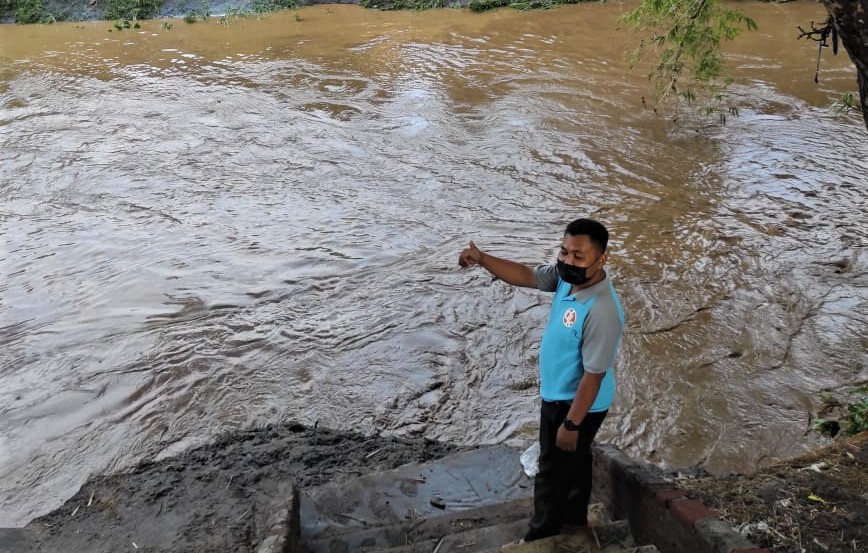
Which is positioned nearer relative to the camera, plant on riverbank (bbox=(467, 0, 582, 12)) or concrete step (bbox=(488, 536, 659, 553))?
concrete step (bbox=(488, 536, 659, 553))

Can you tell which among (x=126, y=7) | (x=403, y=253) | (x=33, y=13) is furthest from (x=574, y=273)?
(x=33, y=13)

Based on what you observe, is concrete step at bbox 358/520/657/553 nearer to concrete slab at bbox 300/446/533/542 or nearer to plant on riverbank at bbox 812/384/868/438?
concrete slab at bbox 300/446/533/542

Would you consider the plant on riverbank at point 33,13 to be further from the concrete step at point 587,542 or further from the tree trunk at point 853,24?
the concrete step at point 587,542

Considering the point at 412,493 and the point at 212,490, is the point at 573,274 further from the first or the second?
the point at 212,490

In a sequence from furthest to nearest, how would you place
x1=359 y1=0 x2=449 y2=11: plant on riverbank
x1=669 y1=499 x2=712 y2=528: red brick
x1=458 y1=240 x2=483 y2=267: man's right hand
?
x1=359 y1=0 x2=449 y2=11: plant on riverbank < x1=458 y1=240 x2=483 y2=267: man's right hand < x1=669 y1=499 x2=712 y2=528: red brick

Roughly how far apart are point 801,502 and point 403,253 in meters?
5.17

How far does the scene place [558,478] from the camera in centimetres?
303

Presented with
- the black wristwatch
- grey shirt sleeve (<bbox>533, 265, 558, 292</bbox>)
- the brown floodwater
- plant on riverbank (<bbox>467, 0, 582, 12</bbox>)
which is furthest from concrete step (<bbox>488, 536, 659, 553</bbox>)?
plant on riverbank (<bbox>467, 0, 582, 12</bbox>)

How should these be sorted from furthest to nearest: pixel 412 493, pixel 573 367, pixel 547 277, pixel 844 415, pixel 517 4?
pixel 517 4
pixel 844 415
pixel 412 493
pixel 547 277
pixel 573 367

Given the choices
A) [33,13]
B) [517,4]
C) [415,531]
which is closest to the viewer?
[415,531]

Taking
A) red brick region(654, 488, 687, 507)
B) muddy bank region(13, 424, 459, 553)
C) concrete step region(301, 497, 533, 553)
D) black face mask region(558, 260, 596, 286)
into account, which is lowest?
muddy bank region(13, 424, 459, 553)

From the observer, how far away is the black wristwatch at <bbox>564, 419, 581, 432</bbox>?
281 cm

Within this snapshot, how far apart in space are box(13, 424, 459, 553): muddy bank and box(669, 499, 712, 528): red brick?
1770 millimetres

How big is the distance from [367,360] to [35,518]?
258 centimetres
